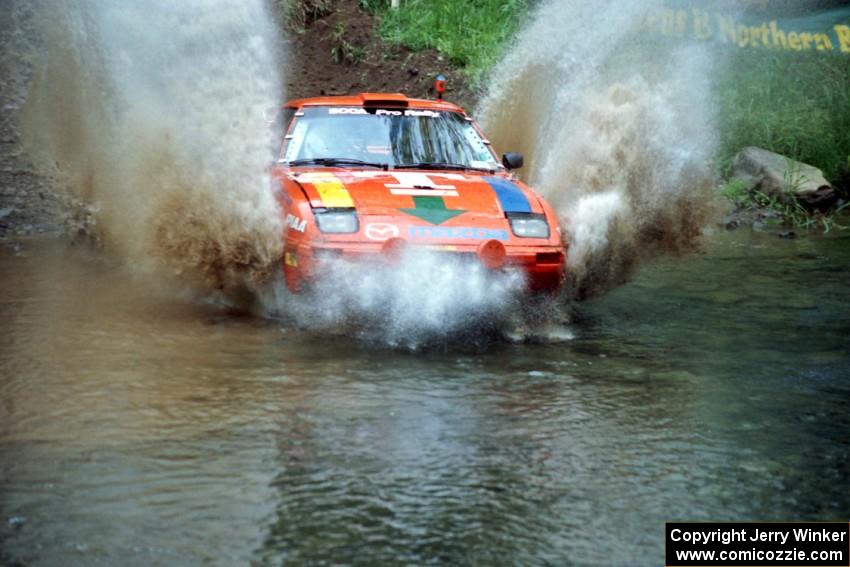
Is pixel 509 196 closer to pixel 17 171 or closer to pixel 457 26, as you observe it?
pixel 17 171

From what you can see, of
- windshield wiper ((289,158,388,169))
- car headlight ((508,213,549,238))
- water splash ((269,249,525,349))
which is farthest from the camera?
windshield wiper ((289,158,388,169))

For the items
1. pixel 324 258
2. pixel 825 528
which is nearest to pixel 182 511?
pixel 825 528

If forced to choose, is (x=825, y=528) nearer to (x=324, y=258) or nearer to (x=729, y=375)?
(x=729, y=375)

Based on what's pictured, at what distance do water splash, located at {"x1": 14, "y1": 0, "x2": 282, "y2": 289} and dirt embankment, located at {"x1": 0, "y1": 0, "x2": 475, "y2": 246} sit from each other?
54.9 inches

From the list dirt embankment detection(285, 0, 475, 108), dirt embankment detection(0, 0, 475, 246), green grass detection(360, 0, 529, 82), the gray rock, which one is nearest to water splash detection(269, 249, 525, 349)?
dirt embankment detection(0, 0, 475, 246)

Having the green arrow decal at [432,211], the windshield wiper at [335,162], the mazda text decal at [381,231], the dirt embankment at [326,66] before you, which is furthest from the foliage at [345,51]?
the mazda text decal at [381,231]

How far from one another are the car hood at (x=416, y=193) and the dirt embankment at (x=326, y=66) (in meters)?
6.60

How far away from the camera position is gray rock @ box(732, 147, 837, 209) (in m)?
14.9

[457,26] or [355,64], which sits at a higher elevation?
Answer: [457,26]

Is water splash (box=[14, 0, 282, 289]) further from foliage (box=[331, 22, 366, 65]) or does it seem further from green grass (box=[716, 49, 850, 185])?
green grass (box=[716, 49, 850, 185])

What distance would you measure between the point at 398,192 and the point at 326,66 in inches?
413

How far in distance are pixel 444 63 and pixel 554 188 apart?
A: 8.72 meters

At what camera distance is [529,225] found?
299 inches

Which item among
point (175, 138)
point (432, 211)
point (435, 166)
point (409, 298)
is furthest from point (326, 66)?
point (409, 298)
